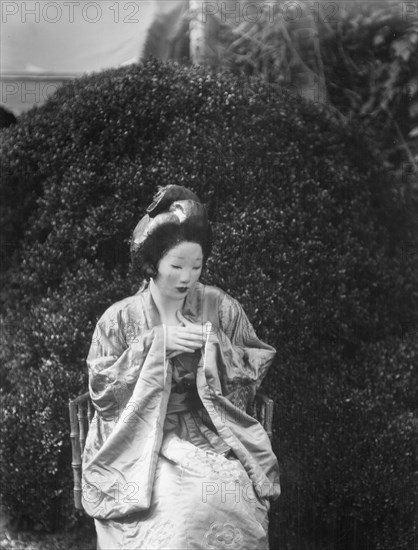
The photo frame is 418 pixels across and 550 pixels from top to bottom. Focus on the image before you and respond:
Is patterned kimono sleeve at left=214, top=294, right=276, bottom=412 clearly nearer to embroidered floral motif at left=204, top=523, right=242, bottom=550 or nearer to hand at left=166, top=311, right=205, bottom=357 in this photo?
hand at left=166, top=311, right=205, bottom=357

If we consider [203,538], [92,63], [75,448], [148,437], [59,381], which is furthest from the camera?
[92,63]

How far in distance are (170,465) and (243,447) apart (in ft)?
1.05

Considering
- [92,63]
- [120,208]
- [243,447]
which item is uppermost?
[92,63]

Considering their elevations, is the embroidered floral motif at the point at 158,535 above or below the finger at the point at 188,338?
below

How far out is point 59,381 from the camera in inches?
186

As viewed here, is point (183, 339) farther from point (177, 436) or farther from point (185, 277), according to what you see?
point (177, 436)

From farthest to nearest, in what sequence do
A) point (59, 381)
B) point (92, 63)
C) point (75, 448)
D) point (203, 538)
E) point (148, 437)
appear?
point (92, 63) → point (59, 381) → point (75, 448) → point (148, 437) → point (203, 538)

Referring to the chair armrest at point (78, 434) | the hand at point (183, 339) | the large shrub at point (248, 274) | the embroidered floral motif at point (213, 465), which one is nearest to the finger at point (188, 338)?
the hand at point (183, 339)

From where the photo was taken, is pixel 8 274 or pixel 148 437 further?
pixel 8 274

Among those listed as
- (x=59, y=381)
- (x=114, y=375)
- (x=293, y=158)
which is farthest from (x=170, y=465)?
(x=293, y=158)

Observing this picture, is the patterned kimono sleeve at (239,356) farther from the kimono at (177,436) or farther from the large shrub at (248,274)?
the large shrub at (248,274)

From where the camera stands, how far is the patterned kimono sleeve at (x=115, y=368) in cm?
356

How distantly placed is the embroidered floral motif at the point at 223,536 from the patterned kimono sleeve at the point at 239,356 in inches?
21.9

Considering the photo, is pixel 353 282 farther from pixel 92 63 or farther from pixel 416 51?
pixel 92 63
